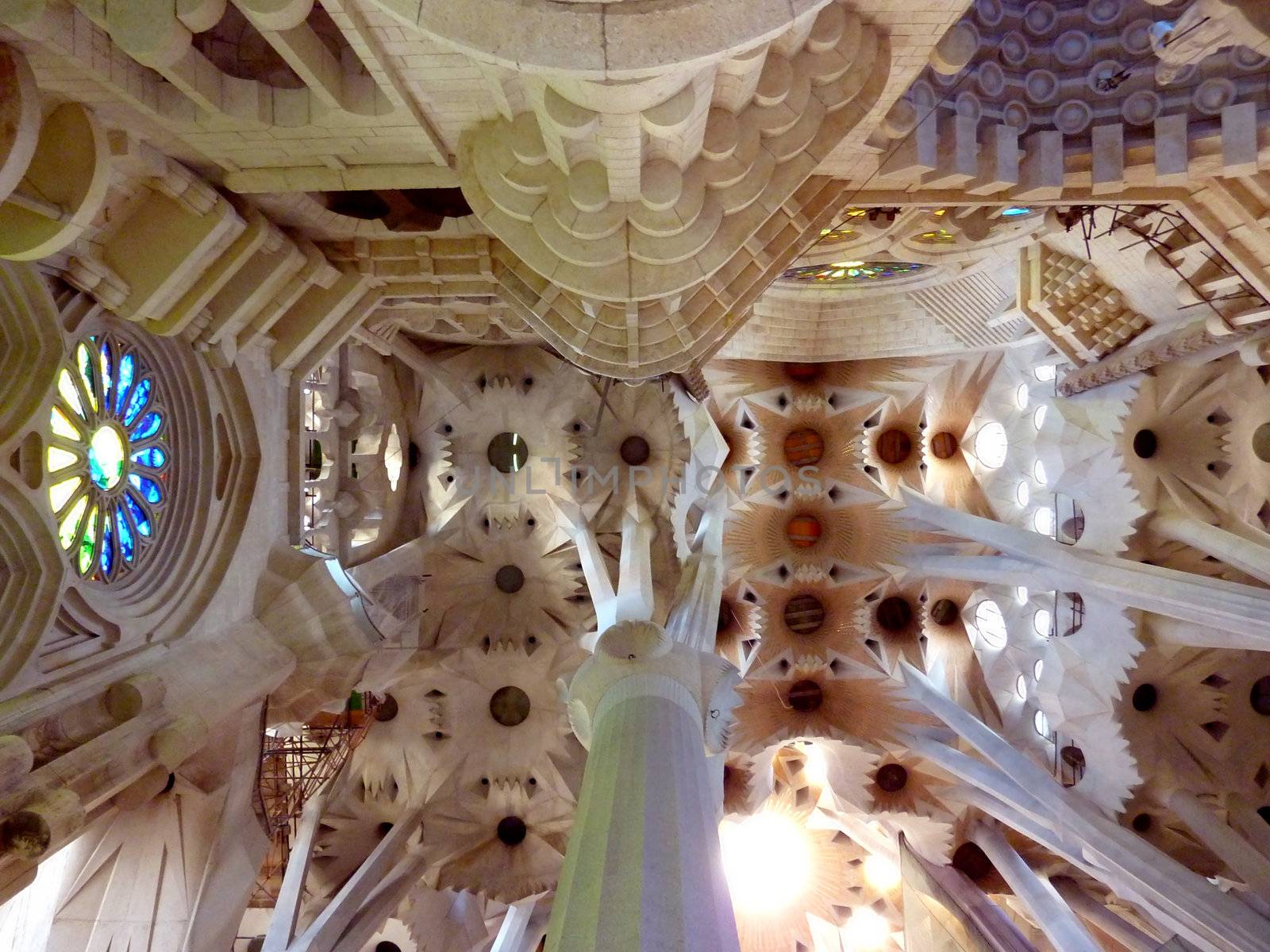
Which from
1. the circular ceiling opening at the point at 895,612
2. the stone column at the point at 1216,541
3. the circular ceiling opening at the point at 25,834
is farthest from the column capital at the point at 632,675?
the circular ceiling opening at the point at 895,612

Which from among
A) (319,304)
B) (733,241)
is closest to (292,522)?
(319,304)

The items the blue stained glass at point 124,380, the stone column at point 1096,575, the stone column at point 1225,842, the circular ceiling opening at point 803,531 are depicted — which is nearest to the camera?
the blue stained glass at point 124,380

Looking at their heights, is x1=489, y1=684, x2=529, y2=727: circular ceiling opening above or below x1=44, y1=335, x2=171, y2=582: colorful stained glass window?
above

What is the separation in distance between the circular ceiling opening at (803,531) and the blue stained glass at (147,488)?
10.00 m

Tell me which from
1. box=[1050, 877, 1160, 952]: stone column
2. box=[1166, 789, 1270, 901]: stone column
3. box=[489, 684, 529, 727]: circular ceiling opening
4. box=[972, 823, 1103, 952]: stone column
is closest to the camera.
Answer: box=[1166, 789, 1270, 901]: stone column

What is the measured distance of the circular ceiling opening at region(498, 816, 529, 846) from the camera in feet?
42.8

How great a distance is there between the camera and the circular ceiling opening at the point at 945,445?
43.4ft

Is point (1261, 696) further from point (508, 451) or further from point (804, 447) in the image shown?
point (508, 451)

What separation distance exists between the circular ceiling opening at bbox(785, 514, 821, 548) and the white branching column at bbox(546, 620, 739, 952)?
30.0 feet

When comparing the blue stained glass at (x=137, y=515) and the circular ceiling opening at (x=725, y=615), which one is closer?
the blue stained glass at (x=137, y=515)

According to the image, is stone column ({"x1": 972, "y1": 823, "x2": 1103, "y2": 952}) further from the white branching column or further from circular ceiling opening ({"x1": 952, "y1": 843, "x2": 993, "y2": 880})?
the white branching column

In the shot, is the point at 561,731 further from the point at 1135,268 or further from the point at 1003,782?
the point at 1135,268

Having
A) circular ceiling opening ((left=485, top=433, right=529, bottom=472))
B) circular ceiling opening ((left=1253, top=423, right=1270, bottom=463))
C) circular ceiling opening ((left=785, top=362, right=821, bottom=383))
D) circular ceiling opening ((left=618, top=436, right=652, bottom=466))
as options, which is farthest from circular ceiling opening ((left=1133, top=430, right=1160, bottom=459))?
circular ceiling opening ((left=485, top=433, right=529, bottom=472))

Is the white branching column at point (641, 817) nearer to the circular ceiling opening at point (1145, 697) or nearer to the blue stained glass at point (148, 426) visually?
the blue stained glass at point (148, 426)
